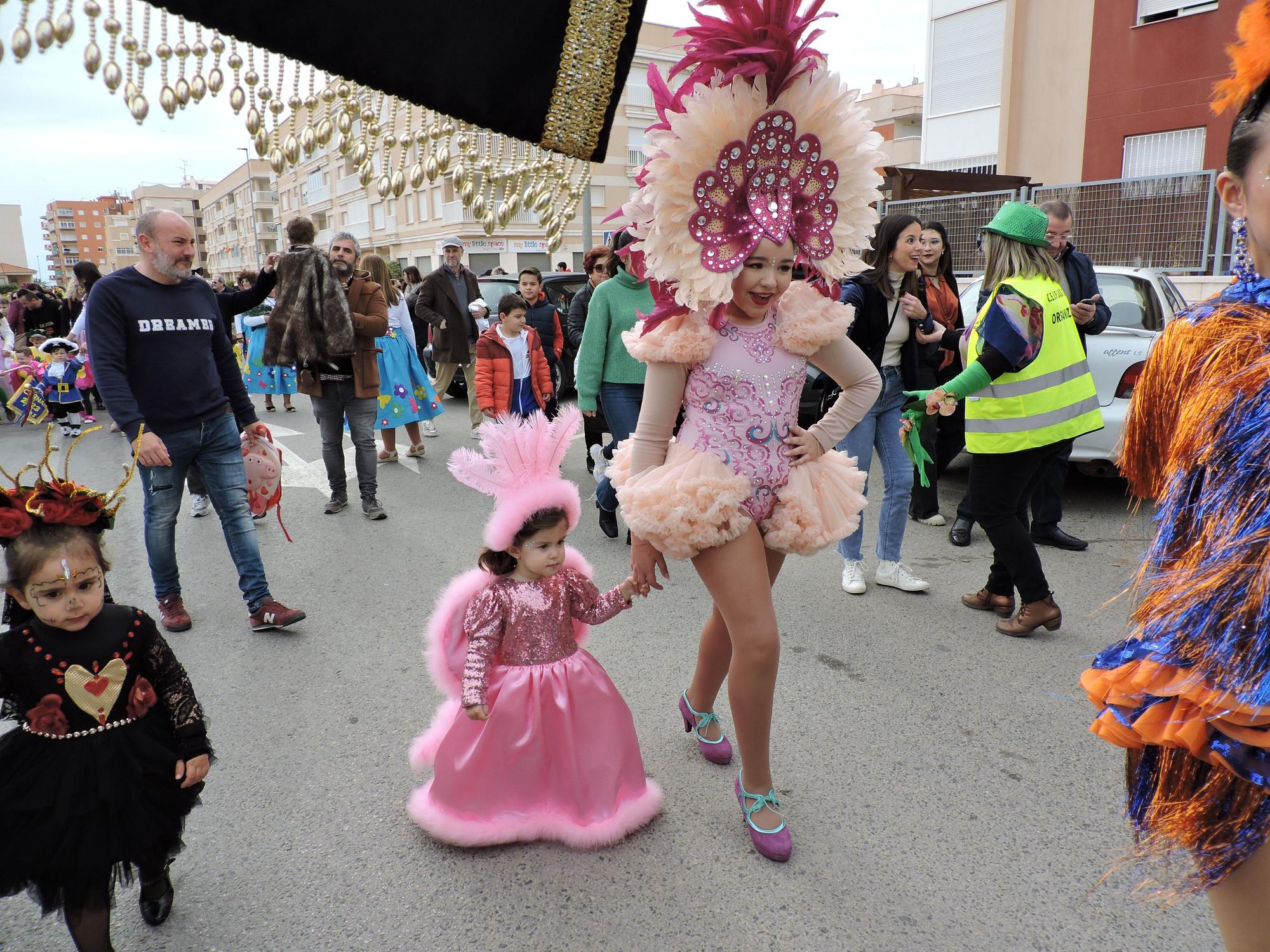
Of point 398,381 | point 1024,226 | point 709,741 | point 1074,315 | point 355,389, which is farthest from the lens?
point 398,381

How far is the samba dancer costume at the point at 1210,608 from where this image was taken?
4.32 ft

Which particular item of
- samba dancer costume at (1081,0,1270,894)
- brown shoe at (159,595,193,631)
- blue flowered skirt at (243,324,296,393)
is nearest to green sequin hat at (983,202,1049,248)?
samba dancer costume at (1081,0,1270,894)

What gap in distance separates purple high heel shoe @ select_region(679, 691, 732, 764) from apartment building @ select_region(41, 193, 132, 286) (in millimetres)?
2331

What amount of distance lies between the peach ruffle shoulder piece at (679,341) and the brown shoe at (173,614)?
3.22 meters

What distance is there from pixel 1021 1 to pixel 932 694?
20.0 m

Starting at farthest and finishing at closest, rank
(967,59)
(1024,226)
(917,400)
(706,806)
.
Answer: (967,59) → (917,400) → (1024,226) → (706,806)

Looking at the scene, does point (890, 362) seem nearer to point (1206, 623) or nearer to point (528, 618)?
point (528, 618)

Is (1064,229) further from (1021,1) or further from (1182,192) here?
(1021,1)

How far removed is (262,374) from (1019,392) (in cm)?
992

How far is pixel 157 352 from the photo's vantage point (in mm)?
4078

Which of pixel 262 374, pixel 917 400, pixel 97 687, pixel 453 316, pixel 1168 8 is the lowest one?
pixel 97 687

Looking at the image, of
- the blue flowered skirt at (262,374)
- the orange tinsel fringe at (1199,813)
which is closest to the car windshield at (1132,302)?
the orange tinsel fringe at (1199,813)

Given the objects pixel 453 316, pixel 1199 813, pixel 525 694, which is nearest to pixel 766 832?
pixel 525 694

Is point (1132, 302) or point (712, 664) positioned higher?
point (1132, 302)
